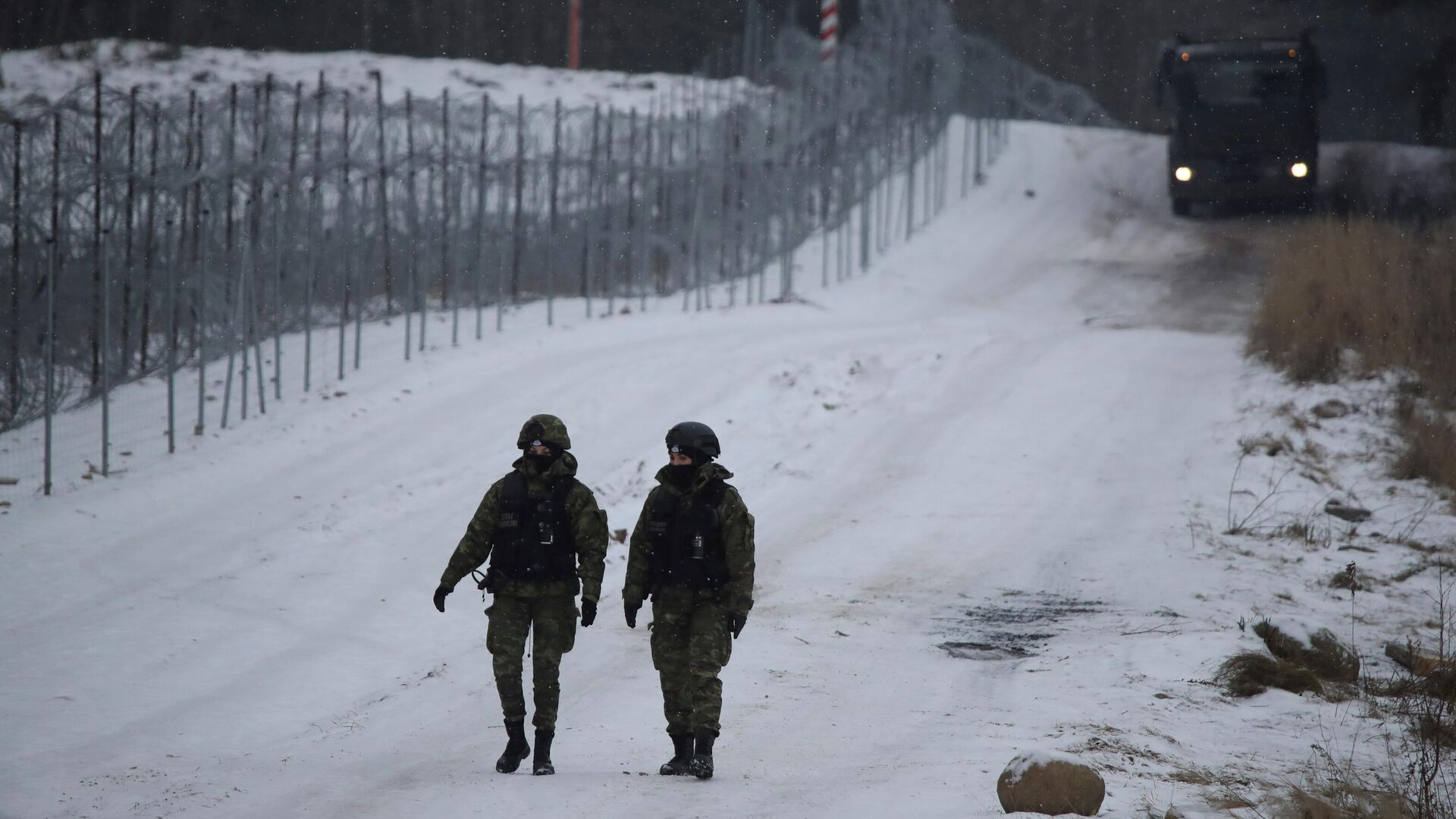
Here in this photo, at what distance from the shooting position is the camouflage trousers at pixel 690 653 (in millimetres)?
5500

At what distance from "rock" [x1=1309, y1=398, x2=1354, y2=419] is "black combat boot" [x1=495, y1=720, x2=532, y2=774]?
9.48 meters

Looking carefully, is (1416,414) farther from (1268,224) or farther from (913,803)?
(1268,224)

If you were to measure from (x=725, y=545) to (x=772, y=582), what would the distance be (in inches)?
146

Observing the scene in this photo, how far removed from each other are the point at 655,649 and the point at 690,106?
26919 millimetres

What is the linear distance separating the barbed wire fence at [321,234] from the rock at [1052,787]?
8.54 metres

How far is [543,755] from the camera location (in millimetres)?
5551

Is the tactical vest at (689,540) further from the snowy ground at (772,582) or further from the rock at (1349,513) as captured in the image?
the rock at (1349,513)

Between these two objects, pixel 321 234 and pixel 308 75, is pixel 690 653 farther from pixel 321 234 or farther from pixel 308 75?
pixel 308 75

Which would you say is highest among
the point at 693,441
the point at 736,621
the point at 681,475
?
the point at 693,441

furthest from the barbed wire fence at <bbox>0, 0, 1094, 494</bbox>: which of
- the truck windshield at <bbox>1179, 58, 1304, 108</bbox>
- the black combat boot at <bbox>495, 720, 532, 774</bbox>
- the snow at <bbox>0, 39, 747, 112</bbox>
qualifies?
the black combat boot at <bbox>495, 720, 532, 774</bbox>

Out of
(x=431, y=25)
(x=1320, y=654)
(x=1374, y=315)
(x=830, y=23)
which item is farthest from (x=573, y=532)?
(x=431, y=25)

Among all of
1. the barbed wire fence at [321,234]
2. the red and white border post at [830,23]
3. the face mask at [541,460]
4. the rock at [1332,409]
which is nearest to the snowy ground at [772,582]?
the rock at [1332,409]

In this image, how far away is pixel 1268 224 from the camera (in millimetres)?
22938

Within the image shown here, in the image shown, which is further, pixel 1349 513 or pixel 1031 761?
pixel 1349 513
